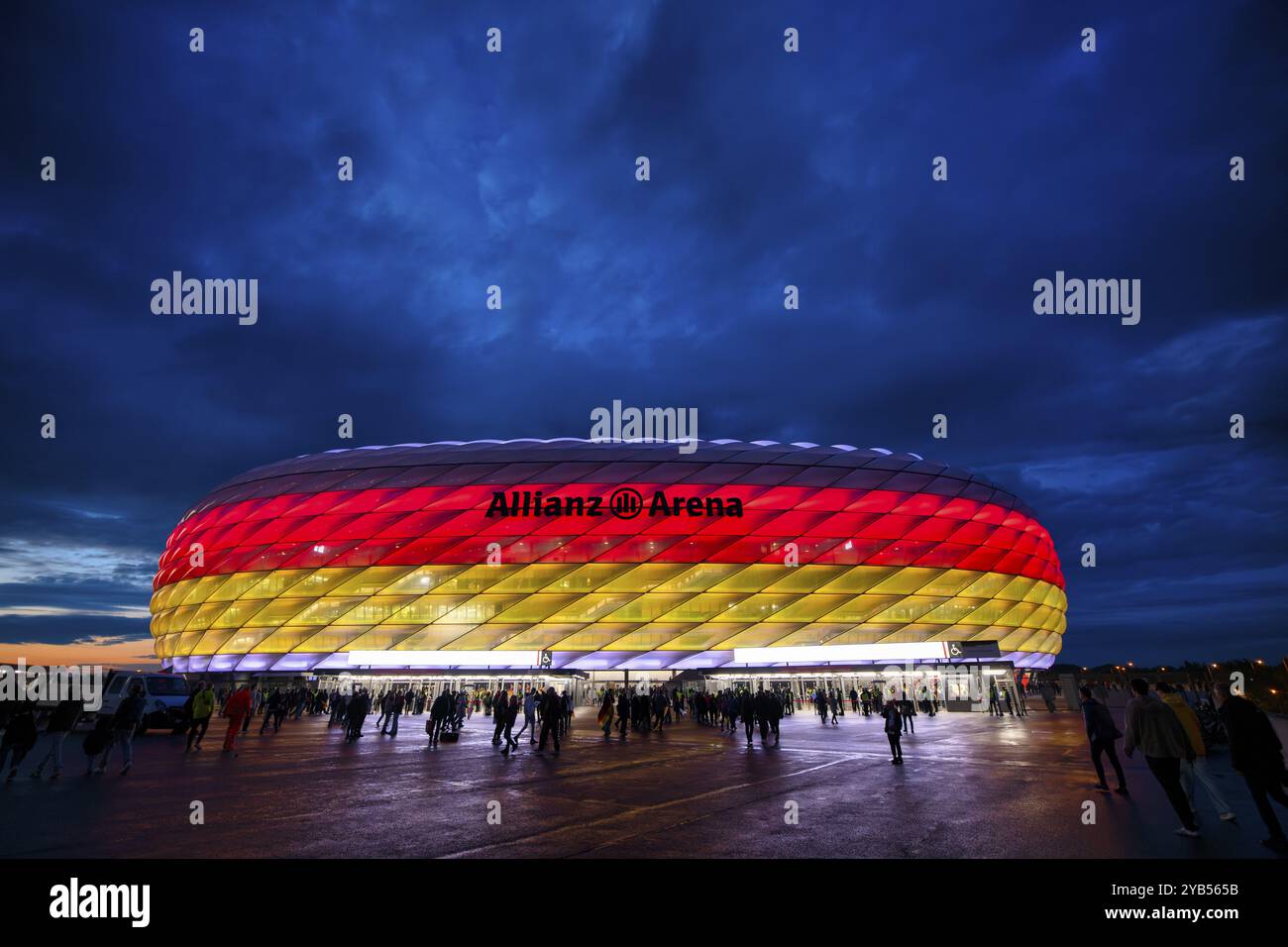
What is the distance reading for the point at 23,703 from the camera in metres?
12.1

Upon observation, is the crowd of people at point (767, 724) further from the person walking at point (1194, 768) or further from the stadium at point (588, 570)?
the stadium at point (588, 570)

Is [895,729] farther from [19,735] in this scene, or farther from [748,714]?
[19,735]

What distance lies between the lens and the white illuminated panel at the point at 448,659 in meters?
45.4

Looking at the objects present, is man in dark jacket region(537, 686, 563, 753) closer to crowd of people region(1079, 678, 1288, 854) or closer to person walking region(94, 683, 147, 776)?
person walking region(94, 683, 147, 776)

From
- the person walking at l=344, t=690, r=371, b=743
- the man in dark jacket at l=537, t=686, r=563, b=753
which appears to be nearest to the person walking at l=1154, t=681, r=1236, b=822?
the man in dark jacket at l=537, t=686, r=563, b=753

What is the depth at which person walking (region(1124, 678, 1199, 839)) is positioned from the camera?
295 inches

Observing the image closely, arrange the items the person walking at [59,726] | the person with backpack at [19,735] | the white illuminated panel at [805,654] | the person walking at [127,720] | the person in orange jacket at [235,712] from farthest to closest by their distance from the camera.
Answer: the white illuminated panel at [805,654]
the person in orange jacket at [235,712]
the person walking at [127,720]
the person walking at [59,726]
the person with backpack at [19,735]

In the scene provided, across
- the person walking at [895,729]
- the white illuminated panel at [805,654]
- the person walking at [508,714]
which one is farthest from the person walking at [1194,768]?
the white illuminated panel at [805,654]

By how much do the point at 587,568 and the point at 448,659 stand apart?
36.2ft

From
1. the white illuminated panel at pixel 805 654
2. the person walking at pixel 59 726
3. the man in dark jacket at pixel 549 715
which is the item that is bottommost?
the white illuminated panel at pixel 805 654

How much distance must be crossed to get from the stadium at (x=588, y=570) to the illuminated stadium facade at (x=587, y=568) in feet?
0.43

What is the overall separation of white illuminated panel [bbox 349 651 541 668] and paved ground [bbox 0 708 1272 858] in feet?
94.2

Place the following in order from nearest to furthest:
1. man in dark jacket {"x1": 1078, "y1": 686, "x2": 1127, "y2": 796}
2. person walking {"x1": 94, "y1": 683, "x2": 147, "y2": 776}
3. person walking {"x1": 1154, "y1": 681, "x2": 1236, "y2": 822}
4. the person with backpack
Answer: person walking {"x1": 1154, "y1": 681, "x2": 1236, "y2": 822} → man in dark jacket {"x1": 1078, "y1": 686, "x2": 1127, "y2": 796} → the person with backpack → person walking {"x1": 94, "y1": 683, "x2": 147, "y2": 776}
